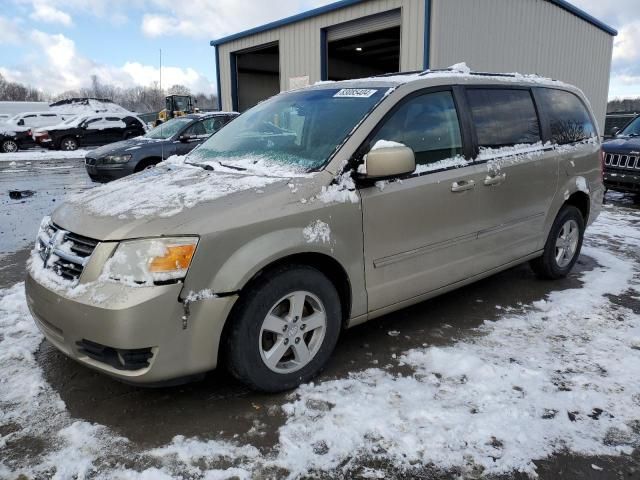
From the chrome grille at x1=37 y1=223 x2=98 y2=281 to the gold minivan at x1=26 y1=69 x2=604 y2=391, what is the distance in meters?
0.01

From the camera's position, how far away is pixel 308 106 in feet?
12.2

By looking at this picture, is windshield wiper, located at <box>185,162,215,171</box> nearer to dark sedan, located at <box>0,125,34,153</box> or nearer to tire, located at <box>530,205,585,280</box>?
tire, located at <box>530,205,585,280</box>

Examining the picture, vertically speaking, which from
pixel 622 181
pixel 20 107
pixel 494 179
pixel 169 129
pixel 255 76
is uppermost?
pixel 255 76

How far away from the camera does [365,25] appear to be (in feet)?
42.9

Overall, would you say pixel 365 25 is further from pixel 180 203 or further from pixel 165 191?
pixel 180 203

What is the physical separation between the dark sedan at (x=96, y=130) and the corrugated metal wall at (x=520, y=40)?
15165 millimetres

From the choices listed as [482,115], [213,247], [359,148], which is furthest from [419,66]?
[213,247]

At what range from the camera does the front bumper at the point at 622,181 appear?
8.77 metres

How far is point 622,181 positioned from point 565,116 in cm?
520

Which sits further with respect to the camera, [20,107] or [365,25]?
[20,107]

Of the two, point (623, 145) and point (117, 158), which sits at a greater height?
point (623, 145)

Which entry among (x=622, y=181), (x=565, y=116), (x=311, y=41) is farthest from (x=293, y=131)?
(x=311, y=41)

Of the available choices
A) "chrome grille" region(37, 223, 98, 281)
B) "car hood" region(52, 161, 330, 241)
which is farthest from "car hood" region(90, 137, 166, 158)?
"chrome grille" region(37, 223, 98, 281)

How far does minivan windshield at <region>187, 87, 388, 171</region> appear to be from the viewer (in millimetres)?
3221
